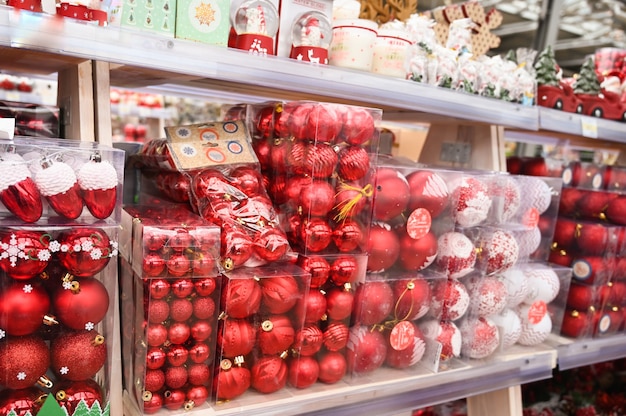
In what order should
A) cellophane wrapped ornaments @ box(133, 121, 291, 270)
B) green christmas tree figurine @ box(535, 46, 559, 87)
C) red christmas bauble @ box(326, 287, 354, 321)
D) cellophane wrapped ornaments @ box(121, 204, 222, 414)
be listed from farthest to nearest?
green christmas tree figurine @ box(535, 46, 559, 87) < red christmas bauble @ box(326, 287, 354, 321) < cellophane wrapped ornaments @ box(133, 121, 291, 270) < cellophane wrapped ornaments @ box(121, 204, 222, 414)

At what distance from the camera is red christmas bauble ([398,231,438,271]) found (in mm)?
1206

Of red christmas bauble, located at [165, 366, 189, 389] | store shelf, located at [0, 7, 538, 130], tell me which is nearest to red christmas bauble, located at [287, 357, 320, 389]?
red christmas bauble, located at [165, 366, 189, 389]

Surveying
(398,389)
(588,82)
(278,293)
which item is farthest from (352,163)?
(588,82)

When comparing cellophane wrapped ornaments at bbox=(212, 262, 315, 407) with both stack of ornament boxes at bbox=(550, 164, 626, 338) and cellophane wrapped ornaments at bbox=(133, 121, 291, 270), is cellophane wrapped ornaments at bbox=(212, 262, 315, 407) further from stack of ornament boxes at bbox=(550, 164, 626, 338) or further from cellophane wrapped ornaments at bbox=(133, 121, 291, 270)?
stack of ornament boxes at bbox=(550, 164, 626, 338)

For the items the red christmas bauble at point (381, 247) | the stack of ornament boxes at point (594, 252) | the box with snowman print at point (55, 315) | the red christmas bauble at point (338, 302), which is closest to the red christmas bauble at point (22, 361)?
the box with snowman print at point (55, 315)

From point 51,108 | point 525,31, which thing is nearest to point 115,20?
point 51,108

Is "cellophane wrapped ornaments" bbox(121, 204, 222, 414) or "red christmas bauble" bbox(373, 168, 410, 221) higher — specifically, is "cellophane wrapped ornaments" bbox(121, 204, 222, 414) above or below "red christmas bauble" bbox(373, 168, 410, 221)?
below

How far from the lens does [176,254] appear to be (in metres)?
0.90

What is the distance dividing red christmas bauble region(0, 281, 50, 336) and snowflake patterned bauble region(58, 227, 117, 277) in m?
0.06

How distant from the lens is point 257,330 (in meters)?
1.01

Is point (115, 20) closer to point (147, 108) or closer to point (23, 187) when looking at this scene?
point (23, 187)

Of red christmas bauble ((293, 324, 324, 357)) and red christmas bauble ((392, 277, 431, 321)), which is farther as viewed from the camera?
red christmas bauble ((392, 277, 431, 321))

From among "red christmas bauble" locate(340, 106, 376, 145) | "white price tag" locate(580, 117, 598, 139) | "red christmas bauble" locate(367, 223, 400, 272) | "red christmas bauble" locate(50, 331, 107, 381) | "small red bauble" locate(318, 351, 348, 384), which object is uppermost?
"white price tag" locate(580, 117, 598, 139)

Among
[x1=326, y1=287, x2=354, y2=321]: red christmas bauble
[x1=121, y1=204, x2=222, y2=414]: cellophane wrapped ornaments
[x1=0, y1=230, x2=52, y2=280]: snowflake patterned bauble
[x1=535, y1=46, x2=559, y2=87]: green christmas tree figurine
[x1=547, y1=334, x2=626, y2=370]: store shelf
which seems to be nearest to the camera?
[x1=0, y1=230, x2=52, y2=280]: snowflake patterned bauble
